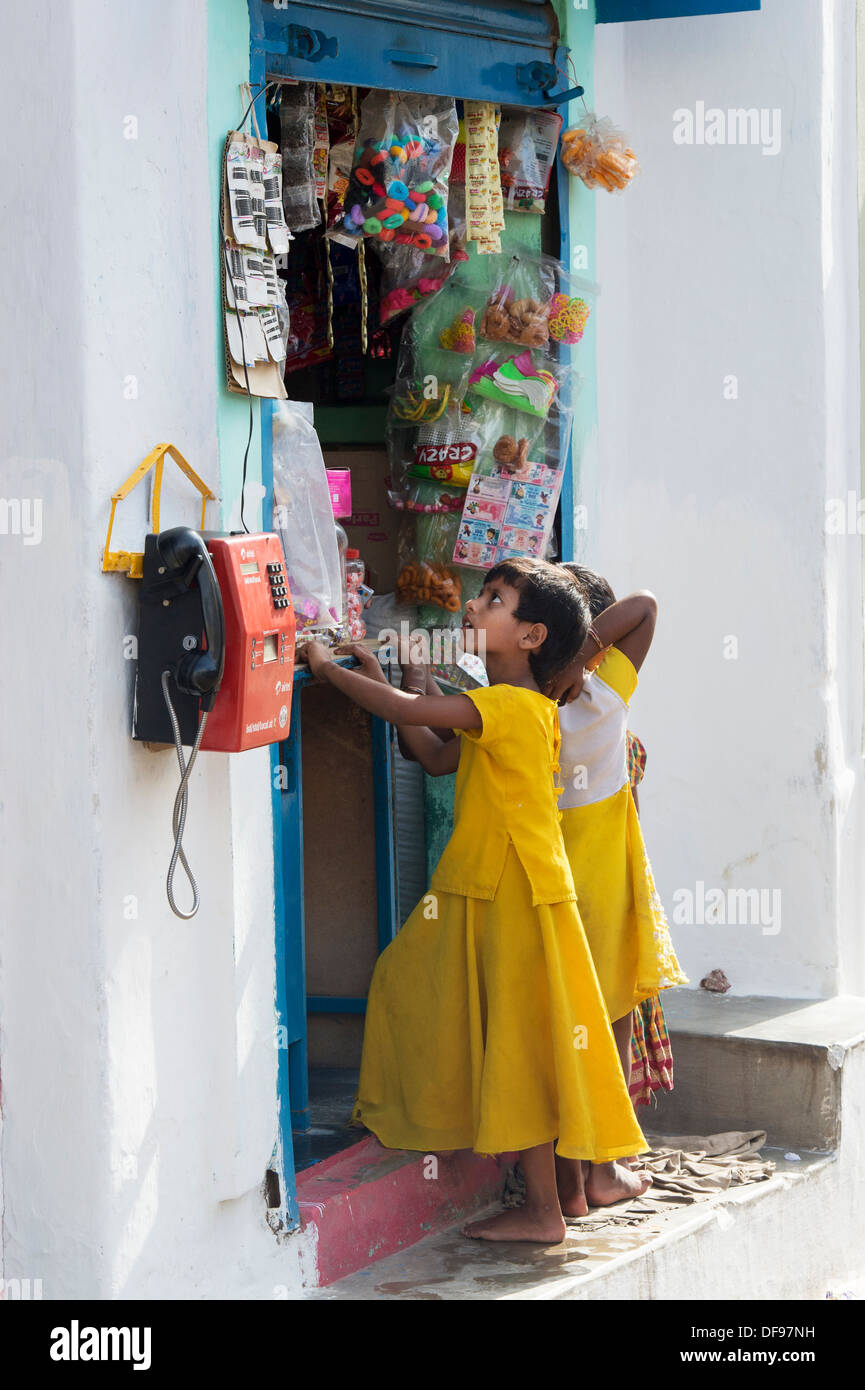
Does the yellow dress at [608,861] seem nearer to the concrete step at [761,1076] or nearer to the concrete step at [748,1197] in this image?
the concrete step at [748,1197]

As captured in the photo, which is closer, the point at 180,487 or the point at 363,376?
the point at 180,487

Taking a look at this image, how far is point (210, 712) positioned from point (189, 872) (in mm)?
297

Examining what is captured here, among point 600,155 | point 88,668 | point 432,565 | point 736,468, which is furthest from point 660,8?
point 88,668

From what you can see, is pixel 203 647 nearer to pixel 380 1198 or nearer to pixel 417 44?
pixel 380 1198

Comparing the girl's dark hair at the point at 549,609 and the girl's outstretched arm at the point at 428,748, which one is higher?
the girl's dark hair at the point at 549,609

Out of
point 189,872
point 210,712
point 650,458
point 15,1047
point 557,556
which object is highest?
point 650,458

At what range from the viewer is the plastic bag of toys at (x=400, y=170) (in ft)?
12.6

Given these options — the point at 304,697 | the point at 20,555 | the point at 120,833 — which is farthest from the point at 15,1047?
the point at 304,697

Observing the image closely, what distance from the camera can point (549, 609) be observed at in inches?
139

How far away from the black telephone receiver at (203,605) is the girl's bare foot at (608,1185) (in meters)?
1.88

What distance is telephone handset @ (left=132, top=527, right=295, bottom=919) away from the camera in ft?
8.79

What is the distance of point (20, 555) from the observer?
274 cm

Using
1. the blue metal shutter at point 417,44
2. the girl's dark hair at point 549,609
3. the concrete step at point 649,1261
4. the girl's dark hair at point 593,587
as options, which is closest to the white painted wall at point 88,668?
the blue metal shutter at point 417,44

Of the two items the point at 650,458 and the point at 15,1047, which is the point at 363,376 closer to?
the point at 650,458
